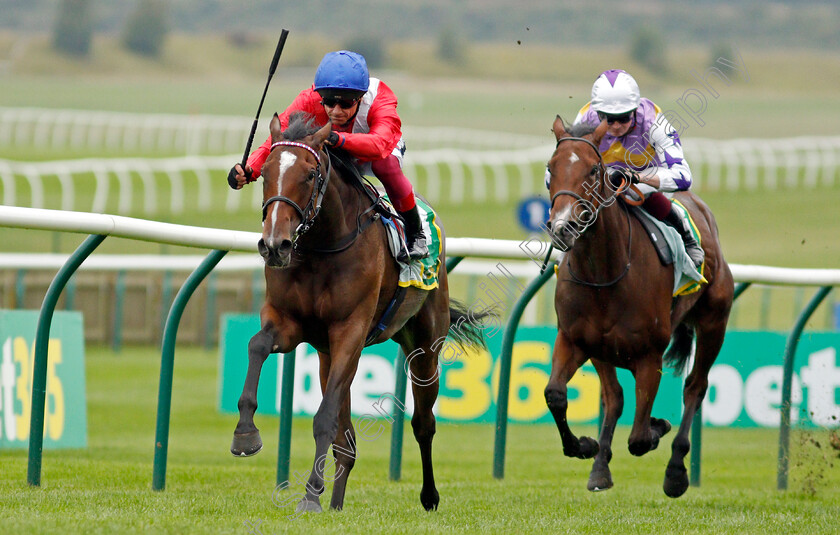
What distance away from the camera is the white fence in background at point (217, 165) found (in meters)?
24.5

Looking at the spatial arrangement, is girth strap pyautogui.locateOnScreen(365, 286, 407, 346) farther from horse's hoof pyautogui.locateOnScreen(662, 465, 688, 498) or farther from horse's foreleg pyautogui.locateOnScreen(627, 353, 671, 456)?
horse's hoof pyautogui.locateOnScreen(662, 465, 688, 498)

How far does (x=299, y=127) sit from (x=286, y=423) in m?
1.75

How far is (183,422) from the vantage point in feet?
35.4

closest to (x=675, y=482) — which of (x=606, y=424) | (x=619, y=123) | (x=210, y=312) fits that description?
(x=606, y=424)

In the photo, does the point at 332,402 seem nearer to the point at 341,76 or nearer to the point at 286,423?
the point at 286,423

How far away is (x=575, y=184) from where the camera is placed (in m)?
5.33

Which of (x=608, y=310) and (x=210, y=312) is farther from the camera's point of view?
(x=210, y=312)

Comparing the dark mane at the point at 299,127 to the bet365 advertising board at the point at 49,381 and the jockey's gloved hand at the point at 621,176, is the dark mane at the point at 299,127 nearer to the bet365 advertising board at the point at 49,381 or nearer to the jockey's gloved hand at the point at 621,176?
the jockey's gloved hand at the point at 621,176

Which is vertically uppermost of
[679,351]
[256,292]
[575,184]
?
[575,184]

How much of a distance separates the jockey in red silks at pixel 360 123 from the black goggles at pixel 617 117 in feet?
3.29

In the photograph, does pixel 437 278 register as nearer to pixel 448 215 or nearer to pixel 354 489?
pixel 354 489

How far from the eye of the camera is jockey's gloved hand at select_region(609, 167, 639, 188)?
19.0ft

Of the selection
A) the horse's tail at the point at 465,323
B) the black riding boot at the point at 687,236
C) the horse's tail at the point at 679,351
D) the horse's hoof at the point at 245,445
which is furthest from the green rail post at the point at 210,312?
the horse's hoof at the point at 245,445

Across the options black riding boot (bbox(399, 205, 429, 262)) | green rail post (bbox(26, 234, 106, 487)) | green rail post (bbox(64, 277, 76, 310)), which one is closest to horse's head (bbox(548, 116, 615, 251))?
black riding boot (bbox(399, 205, 429, 262))
